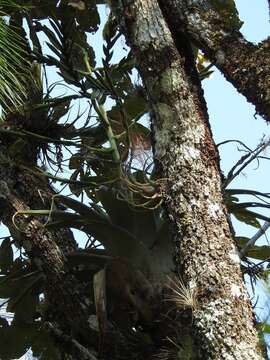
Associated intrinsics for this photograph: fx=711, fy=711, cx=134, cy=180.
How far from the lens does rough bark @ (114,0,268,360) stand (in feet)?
5.48

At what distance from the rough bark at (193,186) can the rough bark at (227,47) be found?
63mm

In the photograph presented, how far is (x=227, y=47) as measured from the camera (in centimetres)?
193

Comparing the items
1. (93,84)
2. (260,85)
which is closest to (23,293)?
(93,84)

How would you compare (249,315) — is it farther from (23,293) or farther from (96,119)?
(96,119)

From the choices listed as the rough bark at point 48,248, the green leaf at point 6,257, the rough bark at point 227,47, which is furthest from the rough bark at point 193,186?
the green leaf at point 6,257

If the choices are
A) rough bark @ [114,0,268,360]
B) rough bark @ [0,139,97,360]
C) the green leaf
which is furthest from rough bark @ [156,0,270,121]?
the green leaf

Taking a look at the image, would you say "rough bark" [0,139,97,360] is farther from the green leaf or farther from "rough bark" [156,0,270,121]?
"rough bark" [156,0,270,121]

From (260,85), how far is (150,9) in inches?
19.9

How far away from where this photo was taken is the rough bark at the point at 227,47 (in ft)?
5.91

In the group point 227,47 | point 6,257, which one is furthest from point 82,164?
point 227,47

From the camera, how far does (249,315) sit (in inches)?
66.3

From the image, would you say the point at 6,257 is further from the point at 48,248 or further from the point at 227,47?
the point at 227,47

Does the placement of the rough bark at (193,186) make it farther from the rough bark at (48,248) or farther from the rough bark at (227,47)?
the rough bark at (48,248)

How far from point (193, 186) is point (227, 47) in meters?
0.40
